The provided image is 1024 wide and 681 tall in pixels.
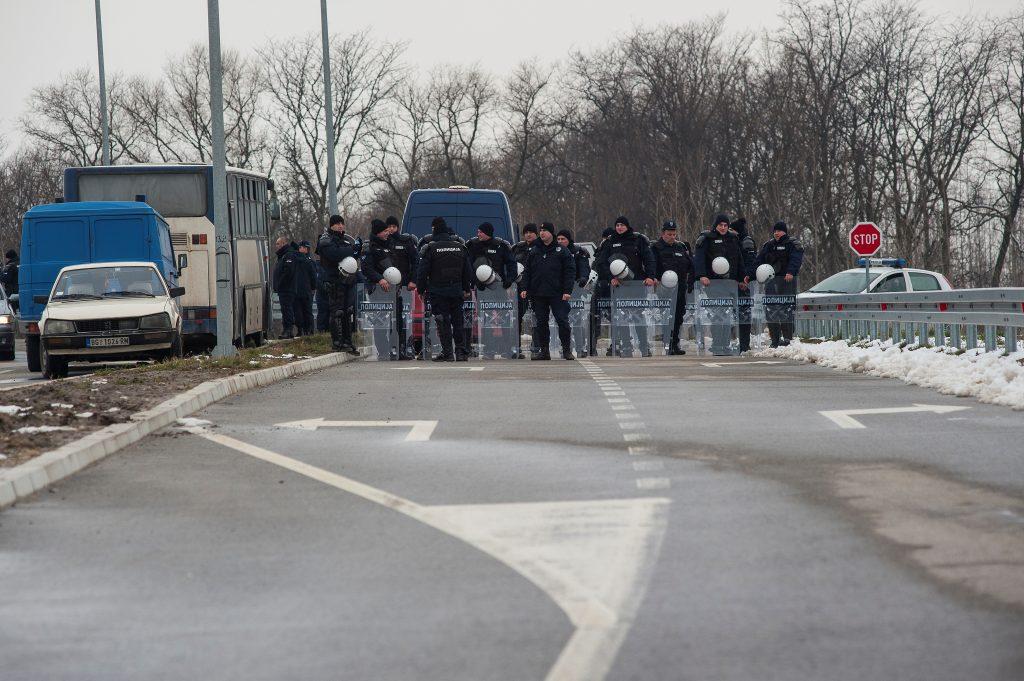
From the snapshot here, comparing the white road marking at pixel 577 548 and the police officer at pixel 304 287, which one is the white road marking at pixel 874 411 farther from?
the police officer at pixel 304 287

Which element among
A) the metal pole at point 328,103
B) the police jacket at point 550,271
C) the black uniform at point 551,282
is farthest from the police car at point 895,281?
the metal pole at point 328,103

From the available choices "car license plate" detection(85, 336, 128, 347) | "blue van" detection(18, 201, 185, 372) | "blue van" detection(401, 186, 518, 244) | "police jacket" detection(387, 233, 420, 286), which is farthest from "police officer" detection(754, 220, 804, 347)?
"car license plate" detection(85, 336, 128, 347)

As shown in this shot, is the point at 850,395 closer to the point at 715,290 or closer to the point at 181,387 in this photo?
the point at 181,387

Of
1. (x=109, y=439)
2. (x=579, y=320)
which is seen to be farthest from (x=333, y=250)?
(x=109, y=439)

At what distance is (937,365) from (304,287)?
55.1 ft

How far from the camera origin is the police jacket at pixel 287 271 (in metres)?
33.4

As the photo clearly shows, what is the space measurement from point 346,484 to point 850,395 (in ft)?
26.1

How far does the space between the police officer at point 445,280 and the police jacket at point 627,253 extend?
2.69 metres

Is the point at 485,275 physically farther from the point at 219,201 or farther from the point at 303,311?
the point at 303,311

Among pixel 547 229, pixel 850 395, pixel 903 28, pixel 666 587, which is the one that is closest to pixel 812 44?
pixel 903 28

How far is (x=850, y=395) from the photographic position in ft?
56.4

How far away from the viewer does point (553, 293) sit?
26516 mm

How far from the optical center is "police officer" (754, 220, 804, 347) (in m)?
28.4

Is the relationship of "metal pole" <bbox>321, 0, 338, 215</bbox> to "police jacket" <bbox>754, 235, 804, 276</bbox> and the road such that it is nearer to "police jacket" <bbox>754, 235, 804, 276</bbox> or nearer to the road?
"police jacket" <bbox>754, 235, 804, 276</bbox>
